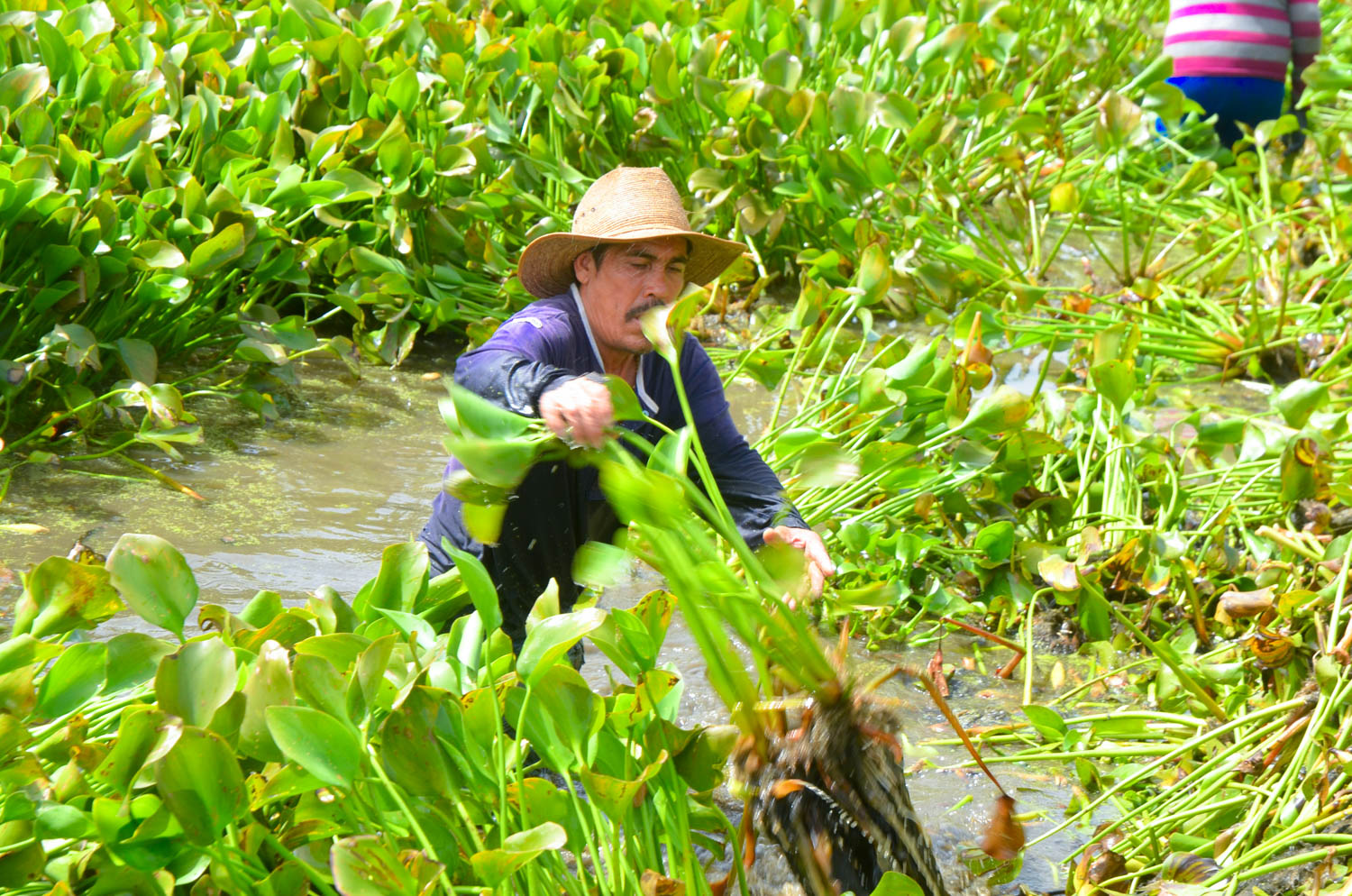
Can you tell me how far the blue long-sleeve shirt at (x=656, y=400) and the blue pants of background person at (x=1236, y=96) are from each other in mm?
3692

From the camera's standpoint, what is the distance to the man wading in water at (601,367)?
7.54 ft

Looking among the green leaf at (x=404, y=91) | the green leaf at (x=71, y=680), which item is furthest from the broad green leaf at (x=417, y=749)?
the green leaf at (x=404, y=91)

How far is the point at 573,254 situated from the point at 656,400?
1.00ft

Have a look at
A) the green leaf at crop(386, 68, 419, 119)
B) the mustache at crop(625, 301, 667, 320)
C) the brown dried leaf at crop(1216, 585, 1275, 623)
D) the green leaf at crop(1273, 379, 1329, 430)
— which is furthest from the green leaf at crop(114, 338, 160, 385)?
the green leaf at crop(1273, 379, 1329, 430)

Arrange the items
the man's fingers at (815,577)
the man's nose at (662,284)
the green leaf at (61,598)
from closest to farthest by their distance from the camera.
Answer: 1. the green leaf at (61,598)
2. the man's fingers at (815,577)
3. the man's nose at (662,284)

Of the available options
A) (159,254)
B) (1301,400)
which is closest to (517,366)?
(159,254)

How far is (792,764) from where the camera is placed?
1.57 m

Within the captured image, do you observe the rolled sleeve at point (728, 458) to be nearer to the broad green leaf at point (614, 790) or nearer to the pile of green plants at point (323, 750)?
the pile of green plants at point (323, 750)

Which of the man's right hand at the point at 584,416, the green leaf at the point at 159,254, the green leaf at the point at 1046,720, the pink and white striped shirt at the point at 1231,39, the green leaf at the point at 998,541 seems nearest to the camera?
the man's right hand at the point at 584,416

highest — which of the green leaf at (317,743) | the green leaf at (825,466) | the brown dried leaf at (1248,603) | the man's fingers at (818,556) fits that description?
the green leaf at (317,743)

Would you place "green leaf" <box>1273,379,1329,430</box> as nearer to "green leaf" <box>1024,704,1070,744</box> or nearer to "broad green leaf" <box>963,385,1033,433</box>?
"broad green leaf" <box>963,385,1033,433</box>

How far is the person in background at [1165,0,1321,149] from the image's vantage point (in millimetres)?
5266

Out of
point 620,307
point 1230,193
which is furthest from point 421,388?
point 1230,193

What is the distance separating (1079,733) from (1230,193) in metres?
3.60
